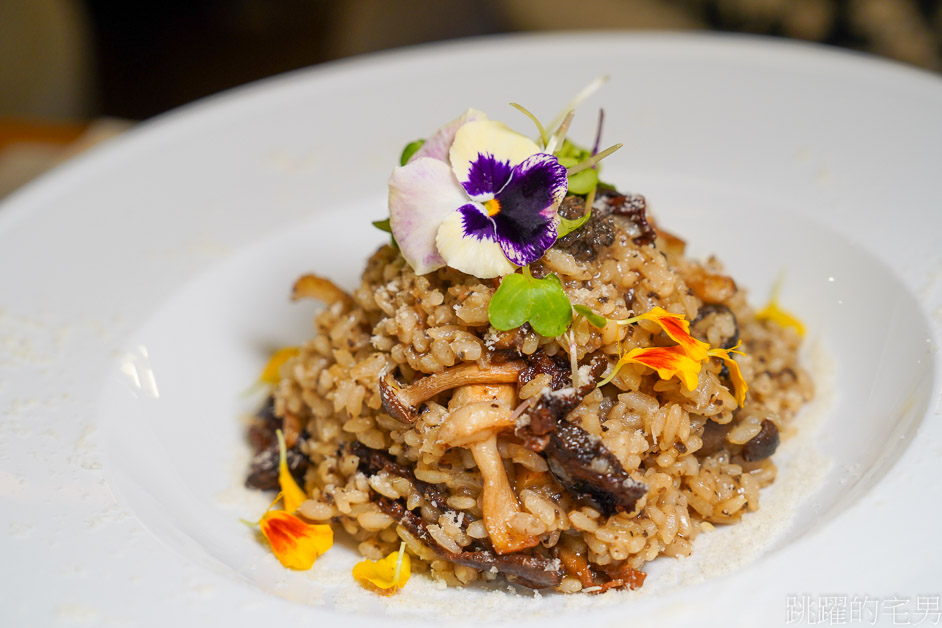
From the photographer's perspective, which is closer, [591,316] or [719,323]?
[591,316]

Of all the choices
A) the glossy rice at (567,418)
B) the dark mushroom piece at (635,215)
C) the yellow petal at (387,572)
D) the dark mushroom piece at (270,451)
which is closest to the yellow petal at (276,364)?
the dark mushroom piece at (270,451)

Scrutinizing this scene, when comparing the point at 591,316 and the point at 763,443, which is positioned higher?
the point at 591,316

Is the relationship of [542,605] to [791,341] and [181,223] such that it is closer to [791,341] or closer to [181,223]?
[791,341]

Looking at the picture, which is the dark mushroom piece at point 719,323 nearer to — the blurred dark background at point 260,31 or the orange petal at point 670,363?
the orange petal at point 670,363

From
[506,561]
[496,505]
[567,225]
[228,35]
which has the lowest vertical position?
[228,35]

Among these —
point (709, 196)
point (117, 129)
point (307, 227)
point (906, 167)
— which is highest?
point (906, 167)

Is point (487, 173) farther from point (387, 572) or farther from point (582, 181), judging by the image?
point (387, 572)

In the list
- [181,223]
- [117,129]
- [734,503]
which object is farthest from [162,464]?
[117,129]

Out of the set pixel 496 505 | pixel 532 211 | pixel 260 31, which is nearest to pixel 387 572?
pixel 496 505

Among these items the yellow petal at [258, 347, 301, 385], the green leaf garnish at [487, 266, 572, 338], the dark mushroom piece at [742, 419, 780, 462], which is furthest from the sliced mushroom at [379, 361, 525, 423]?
the yellow petal at [258, 347, 301, 385]
